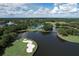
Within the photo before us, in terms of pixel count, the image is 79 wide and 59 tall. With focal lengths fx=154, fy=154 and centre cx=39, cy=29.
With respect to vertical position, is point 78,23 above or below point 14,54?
above

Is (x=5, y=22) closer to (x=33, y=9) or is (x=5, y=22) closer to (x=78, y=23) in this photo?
(x=33, y=9)

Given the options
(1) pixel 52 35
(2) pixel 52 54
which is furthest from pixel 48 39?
(2) pixel 52 54

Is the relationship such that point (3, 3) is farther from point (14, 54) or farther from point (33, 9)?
point (14, 54)

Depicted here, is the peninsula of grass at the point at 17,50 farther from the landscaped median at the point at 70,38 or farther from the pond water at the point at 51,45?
the landscaped median at the point at 70,38

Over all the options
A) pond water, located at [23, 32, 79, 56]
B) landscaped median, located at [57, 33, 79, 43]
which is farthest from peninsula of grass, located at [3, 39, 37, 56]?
landscaped median, located at [57, 33, 79, 43]

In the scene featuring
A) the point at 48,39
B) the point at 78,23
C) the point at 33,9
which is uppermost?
the point at 33,9

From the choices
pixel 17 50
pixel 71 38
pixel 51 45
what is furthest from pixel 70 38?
pixel 17 50

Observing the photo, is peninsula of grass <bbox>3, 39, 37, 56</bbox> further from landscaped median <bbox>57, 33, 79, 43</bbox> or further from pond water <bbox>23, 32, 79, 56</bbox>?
landscaped median <bbox>57, 33, 79, 43</bbox>

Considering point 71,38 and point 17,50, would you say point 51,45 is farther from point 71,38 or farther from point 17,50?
point 17,50
